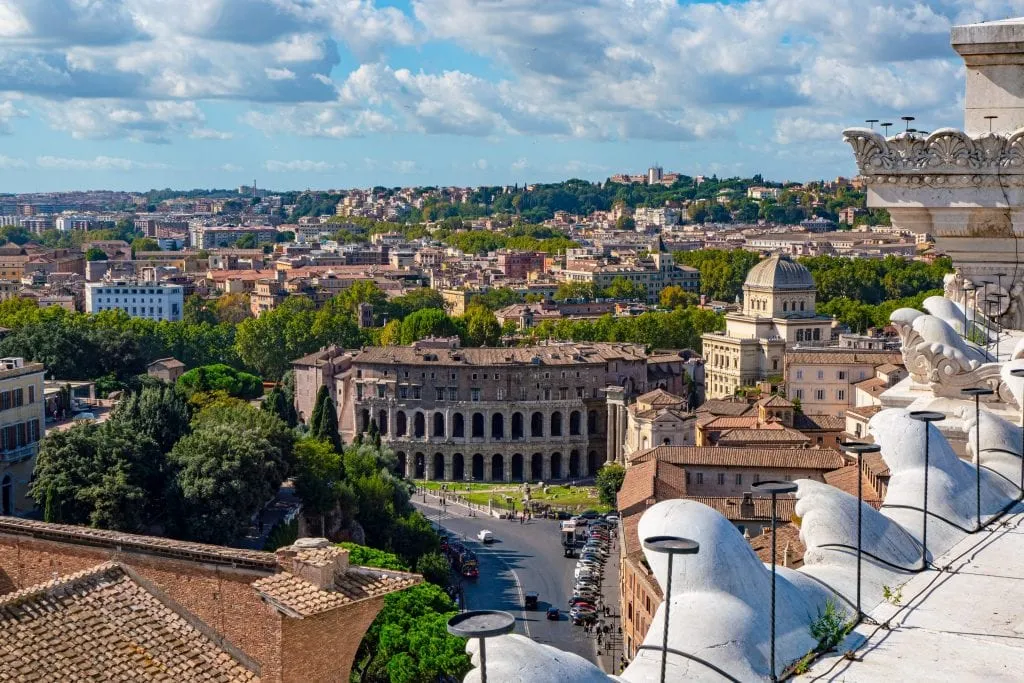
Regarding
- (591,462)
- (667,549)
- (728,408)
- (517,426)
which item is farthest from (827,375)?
(667,549)

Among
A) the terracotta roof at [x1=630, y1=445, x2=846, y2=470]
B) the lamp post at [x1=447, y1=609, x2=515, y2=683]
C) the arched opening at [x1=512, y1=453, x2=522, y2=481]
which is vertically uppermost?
the lamp post at [x1=447, y1=609, x2=515, y2=683]

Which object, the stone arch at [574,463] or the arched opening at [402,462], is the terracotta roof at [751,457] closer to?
the stone arch at [574,463]

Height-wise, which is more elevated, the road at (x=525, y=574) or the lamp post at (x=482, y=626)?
the lamp post at (x=482, y=626)

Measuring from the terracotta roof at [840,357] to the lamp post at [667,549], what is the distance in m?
43.8

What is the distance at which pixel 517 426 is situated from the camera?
165 ft

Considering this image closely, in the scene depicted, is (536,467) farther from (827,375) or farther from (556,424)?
(827,375)

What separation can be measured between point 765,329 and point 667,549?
52937 millimetres

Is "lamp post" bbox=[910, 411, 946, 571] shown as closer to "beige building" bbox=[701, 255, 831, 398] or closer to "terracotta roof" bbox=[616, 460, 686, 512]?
"terracotta roof" bbox=[616, 460, 686, 512]

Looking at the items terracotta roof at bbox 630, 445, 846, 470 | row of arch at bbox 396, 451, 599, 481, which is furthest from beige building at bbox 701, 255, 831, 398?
terracotta roof at bbox 630, 445, 846, 470

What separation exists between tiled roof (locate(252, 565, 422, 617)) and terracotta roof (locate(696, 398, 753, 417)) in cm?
2817

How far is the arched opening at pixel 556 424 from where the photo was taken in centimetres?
5016

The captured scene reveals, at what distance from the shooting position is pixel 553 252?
119 metres

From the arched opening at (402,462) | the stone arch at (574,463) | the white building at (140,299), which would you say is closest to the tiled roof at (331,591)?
the arched opening at (402,462)

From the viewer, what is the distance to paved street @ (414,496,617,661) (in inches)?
1072
